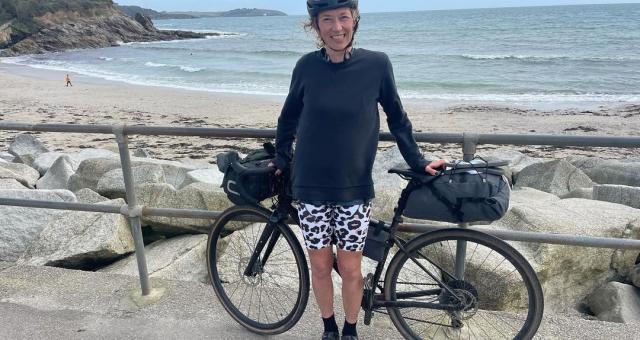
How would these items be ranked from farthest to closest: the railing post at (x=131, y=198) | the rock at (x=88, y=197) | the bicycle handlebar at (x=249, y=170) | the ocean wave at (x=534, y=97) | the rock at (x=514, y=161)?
the ocean wave at (x=534, y=97), the rock at (x=514, y=161), the rock at (x=88, y=197), the railing post at (x=131, y=198), the bicycle handlebar at (x=249, y=170)

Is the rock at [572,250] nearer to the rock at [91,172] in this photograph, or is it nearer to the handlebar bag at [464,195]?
the handlebar bag at [464,195]

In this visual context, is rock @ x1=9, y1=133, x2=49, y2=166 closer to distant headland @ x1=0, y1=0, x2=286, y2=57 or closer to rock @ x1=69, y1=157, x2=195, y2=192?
rock @ x1=69, y1=157, x2=195, y2=192

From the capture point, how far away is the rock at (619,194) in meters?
6.47

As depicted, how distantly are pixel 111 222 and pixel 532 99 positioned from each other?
2214 centimetres

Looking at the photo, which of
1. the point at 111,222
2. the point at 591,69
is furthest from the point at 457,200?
the point at 591,69

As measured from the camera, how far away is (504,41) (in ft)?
179

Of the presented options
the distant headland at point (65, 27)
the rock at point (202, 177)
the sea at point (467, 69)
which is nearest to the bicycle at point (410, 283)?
the rock at point (202, 177)

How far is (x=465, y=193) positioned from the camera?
2.49 m

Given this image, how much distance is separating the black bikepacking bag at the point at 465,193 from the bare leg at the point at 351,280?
1.33ft

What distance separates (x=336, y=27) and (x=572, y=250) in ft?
10.3

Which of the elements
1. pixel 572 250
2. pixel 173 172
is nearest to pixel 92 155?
pixel 173 172

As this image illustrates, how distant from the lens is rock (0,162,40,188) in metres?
7.89

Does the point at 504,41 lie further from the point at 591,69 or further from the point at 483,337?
the point at 483,337

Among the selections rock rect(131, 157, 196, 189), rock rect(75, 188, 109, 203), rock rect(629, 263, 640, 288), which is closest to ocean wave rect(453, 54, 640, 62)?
rock rect(131, 157, 196, 189)
